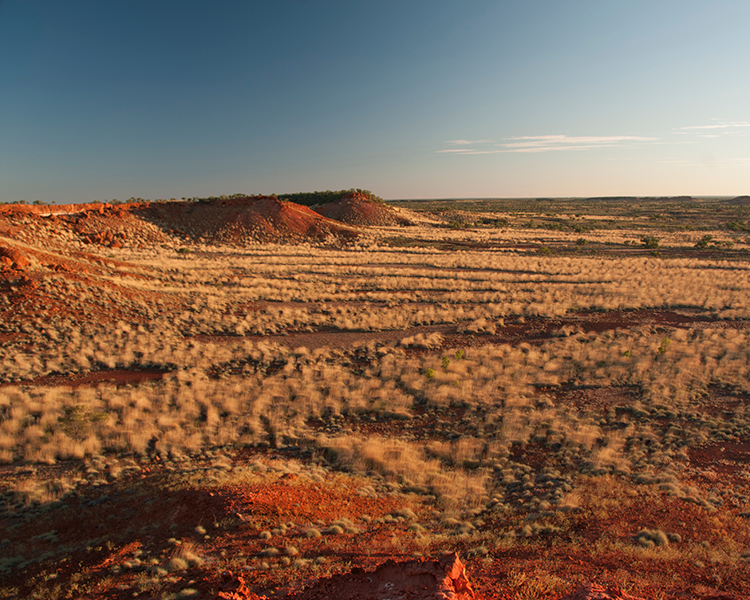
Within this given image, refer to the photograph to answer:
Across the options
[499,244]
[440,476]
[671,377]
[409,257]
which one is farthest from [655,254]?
[440,476]

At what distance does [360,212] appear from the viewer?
72312mm

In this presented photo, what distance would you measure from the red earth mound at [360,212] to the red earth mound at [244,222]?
13.4 meters

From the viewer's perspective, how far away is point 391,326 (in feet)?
60.7

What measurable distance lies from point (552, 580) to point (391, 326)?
14.3 meters

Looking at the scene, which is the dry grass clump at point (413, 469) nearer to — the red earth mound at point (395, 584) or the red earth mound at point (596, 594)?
the red earth mound at point (596, 594)

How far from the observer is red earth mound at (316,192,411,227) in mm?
71000

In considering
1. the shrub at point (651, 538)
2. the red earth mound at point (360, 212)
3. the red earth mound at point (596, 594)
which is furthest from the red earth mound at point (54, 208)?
the shrub at point (651, 538)

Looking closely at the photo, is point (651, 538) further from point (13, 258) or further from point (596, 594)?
point (13, 258)

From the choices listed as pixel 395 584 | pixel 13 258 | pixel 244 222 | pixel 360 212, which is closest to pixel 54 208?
pixel 244 222

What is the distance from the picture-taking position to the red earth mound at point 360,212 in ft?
233

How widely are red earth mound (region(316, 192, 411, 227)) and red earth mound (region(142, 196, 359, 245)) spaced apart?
43.8 ft

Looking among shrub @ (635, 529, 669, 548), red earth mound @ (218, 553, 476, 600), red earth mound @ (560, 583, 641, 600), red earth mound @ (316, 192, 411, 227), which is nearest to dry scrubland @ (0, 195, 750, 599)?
shrub @ (635, 529, 669, 548)

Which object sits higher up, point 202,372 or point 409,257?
point 409,257

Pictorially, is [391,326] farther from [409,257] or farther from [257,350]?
[409,257]
